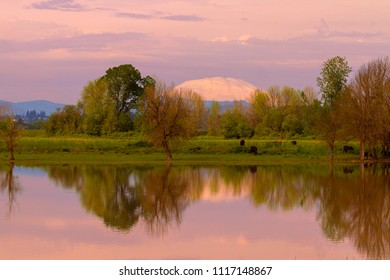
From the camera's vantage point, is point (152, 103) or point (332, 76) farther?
point (332, 76)

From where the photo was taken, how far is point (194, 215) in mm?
27453

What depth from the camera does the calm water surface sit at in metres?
19.9

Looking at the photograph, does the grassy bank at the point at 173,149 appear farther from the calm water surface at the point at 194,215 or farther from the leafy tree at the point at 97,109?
the calm water surface at the point at 194,215

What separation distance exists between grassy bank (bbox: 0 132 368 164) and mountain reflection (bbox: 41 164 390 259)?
8887mm

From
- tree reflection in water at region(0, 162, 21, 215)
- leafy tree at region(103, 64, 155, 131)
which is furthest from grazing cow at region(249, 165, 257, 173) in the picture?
leafy tree at region(103, 64, 155, 131)

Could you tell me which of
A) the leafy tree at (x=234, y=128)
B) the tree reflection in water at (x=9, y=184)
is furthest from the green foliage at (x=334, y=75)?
the tree reflection in water at (x=9, y=184)

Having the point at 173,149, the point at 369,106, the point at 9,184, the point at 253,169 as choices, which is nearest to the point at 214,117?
the point at 173,149

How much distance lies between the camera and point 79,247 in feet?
66.6

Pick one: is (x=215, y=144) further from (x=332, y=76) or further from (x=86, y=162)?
(x=332, y=76)

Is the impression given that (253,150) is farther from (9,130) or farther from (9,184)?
(9,184)

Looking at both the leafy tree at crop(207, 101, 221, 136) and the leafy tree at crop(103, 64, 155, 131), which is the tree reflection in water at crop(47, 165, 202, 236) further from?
the leafy tree at crop(207, 101, 221, 136)

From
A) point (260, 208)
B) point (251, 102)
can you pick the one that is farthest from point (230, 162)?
point (251, 102)

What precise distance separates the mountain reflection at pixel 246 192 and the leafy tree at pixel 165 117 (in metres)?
6.96
